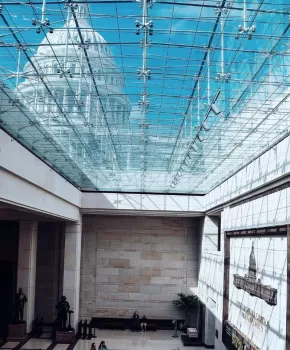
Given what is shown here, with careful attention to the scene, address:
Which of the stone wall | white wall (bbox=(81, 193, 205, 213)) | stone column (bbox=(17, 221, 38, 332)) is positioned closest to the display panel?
white wall (bbox=(81, 193, 205, 213))

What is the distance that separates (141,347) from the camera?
21781 millimetres

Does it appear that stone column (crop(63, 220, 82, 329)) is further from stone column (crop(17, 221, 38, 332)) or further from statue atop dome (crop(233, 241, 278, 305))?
statue atop dome (crop(233, 241, 278, 305))

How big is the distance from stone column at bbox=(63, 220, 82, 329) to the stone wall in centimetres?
303

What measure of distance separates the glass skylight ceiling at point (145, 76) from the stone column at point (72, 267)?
300 inches

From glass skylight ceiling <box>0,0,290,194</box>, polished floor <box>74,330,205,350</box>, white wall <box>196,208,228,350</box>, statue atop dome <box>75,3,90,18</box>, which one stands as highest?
statue atop dome <box>75,3,90,18</box>

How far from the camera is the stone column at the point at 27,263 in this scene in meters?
23.4

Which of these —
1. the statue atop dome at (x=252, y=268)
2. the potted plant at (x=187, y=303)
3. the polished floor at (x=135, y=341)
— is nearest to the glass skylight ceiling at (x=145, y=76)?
the statue atop dome at (x=252, y=268)

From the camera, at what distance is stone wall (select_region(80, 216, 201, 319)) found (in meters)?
27.5

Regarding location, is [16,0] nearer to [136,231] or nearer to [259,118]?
[259,118]

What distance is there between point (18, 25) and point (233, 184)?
10538mm

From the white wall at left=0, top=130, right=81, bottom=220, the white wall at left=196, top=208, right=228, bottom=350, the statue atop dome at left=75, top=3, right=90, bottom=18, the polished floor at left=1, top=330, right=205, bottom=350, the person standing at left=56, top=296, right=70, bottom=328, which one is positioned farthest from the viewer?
the person standing at left=56, top=296, right=70, bottom=328

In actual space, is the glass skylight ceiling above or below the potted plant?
above

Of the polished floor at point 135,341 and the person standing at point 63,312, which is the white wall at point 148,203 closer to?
the person standing at point 63,312

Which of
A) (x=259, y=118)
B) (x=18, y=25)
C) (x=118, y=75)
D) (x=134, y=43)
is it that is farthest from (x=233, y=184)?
(x=18, y=25)
